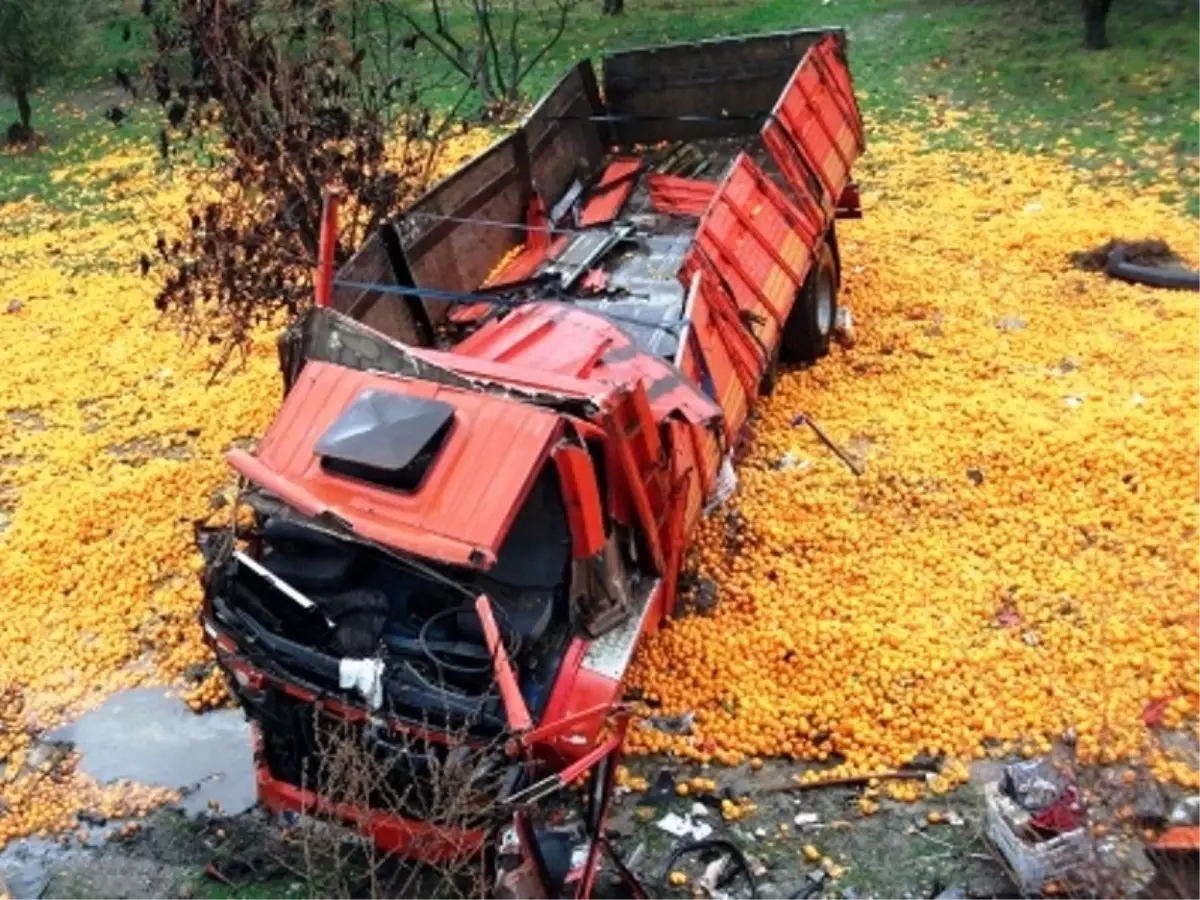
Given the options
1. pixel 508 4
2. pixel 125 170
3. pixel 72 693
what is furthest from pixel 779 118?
pixel 508 4

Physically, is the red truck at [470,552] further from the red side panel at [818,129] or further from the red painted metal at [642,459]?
the red side panel at [818,129]

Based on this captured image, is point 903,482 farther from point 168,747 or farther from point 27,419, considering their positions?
point 27,419

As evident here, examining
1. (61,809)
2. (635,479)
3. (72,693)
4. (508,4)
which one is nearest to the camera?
(635,479)

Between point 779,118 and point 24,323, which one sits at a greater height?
point 779,118

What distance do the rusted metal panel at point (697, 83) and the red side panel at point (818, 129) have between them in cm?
49

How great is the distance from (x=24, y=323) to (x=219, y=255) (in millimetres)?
5095

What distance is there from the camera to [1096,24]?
62.2 ft

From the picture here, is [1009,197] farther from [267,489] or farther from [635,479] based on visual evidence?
[267,489]

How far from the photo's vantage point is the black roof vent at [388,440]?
6.25 m

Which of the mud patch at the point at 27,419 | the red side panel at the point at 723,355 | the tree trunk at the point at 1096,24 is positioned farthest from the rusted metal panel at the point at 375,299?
the tree trunk at the point at 1096,24

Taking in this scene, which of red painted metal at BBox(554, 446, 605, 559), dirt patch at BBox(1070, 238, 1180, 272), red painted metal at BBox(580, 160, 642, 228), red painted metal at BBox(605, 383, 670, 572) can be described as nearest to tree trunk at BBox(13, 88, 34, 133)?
red painted metal at BBox(580, 160, 642, 228)

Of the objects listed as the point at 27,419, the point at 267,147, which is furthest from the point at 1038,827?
the point at 27,419

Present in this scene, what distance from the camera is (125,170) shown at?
1938 centimetres

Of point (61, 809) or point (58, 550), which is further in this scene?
point (58, 550)
